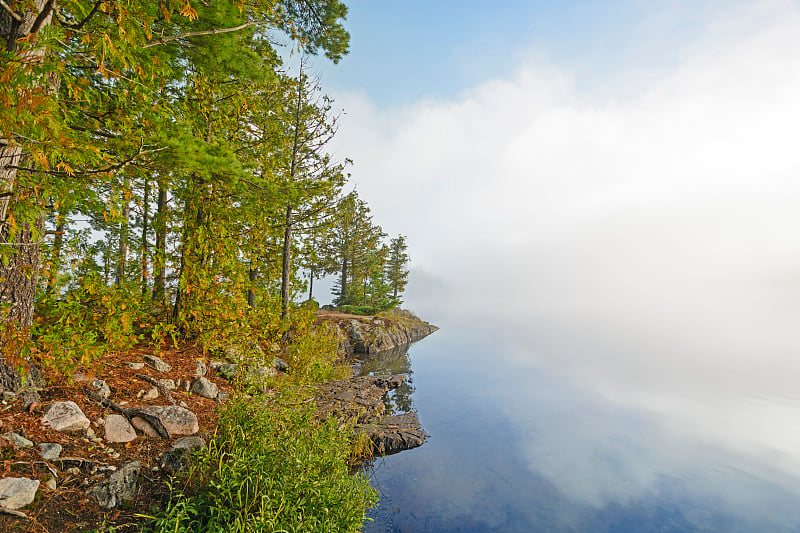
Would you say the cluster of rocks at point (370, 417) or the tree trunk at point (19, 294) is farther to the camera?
the cluster of rocks at point (370, 417)

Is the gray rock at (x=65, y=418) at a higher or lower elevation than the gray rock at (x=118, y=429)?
higher

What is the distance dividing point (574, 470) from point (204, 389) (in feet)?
28.0

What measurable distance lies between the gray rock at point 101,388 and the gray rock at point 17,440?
1.21m

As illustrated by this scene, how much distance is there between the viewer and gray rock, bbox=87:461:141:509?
3.29 m

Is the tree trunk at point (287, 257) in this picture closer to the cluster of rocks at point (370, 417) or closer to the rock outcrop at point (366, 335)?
the cluster of rocks at point (370, 417)

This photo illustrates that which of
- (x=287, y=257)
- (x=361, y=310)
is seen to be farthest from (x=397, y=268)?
(x=287, y=257)

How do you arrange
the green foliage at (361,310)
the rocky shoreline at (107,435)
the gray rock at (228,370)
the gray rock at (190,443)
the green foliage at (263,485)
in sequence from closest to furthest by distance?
1. the rocky shoreline at (107,435)
2. the green foliage at (263,485)
3. the gray rock at (190,443)
4. the gray rock at (228,370)
5. the green foliage at (361,310)

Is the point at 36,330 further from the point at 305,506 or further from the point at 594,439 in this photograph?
the point at 594,439

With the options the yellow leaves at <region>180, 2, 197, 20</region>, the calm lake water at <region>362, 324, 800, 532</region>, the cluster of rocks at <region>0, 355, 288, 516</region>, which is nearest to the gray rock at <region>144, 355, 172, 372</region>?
the cluster of rocks at <region>0, 355, 288, 516</region>

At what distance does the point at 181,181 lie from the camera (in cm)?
726

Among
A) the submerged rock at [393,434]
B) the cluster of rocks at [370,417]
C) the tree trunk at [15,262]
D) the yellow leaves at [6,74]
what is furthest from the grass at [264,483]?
the yellow leaves at [6,74]

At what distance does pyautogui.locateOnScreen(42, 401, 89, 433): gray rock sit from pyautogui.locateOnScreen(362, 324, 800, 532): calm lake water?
4.23 metres

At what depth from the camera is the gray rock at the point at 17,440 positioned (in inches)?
132

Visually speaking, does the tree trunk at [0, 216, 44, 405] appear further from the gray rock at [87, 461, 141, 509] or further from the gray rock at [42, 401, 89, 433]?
the gray rock at [87, 461, 141, 509]
